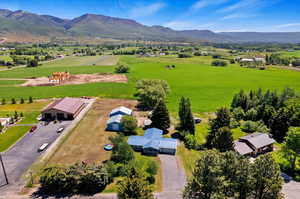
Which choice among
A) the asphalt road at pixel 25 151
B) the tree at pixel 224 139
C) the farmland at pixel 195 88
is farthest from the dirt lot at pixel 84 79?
the tree at pixel 224 139

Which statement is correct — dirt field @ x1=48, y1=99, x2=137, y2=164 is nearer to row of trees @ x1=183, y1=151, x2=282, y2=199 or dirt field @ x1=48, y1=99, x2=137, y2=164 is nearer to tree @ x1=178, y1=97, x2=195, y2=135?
tree @ x1=178, y1=97, x2=195, y2=135

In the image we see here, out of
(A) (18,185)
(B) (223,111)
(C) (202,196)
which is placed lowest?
(A) (18,185)

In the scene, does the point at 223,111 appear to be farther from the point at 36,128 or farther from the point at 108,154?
the point at 36,128

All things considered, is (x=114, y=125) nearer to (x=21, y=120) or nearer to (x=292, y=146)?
(x=21, y=120)

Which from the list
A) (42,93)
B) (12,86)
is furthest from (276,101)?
(12,86)

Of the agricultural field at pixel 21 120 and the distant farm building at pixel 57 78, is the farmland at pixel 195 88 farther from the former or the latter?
the distant farm building at pixel 57 78

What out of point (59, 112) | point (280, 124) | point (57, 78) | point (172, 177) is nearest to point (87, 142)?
point (59, 112)
